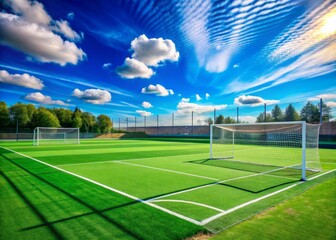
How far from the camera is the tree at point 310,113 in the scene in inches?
1096

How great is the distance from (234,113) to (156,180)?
101 ft

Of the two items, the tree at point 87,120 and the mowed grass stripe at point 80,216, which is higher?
the tree at point 87,120

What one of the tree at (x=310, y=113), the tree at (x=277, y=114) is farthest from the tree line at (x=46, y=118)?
the tree at (x=310, y=113)

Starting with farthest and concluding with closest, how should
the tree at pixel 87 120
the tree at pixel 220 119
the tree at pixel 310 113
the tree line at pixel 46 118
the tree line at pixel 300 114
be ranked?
the tree at pixel 87 120 → the tree line at pixel 46 118 → the tree at pixel 220 119 → the tree at pixel 310 113 → the tree line at pixel 300 114

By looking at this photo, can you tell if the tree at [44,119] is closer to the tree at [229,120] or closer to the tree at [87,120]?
the tree at [87,120]

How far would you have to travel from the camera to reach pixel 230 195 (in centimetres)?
539

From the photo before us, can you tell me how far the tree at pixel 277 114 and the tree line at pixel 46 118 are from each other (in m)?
37.0

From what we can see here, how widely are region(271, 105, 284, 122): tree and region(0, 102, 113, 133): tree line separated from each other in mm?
36990

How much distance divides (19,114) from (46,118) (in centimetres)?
449

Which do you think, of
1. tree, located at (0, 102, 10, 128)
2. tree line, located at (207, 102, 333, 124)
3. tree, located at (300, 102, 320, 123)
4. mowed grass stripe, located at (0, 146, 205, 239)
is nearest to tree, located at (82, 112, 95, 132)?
tree, located at (0, 102, 10, 128)

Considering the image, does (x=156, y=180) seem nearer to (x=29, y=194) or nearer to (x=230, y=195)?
(x=230, y=195)

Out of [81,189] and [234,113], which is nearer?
[81,189]

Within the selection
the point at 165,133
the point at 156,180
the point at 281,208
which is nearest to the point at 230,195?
the point at 281,208

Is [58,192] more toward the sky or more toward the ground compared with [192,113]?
more toward the ground
